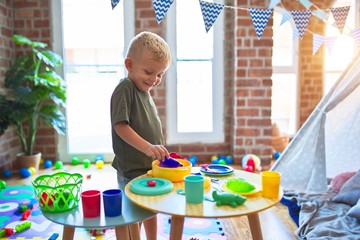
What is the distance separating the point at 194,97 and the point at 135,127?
2121 millimetres

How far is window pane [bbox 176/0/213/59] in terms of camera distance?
336 centimetres

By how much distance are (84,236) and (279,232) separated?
101 centimetres

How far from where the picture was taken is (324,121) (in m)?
2.37

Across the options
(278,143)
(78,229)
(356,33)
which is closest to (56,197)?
(78,229)

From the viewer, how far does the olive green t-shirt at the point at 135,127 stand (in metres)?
1.35

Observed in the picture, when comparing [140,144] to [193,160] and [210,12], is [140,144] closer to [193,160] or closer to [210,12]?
[210,12]

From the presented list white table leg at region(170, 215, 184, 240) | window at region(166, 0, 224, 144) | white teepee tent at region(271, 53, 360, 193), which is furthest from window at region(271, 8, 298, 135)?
white table leg at region(170, 215, 184, 240)

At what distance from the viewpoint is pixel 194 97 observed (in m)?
3.47

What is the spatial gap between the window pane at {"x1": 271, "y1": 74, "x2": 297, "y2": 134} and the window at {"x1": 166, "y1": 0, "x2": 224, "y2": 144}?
93cm

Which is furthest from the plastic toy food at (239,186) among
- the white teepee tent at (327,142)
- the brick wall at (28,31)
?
the brick wall at (28,31)

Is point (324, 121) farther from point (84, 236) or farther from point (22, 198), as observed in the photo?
point (22, 198)

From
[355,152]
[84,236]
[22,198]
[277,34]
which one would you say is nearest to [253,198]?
[84,236]

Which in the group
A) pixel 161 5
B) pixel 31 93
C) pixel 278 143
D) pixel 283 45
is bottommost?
pixel 278 143

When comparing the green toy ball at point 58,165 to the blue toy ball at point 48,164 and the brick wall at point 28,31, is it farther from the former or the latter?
the brick wall at point 28,31
